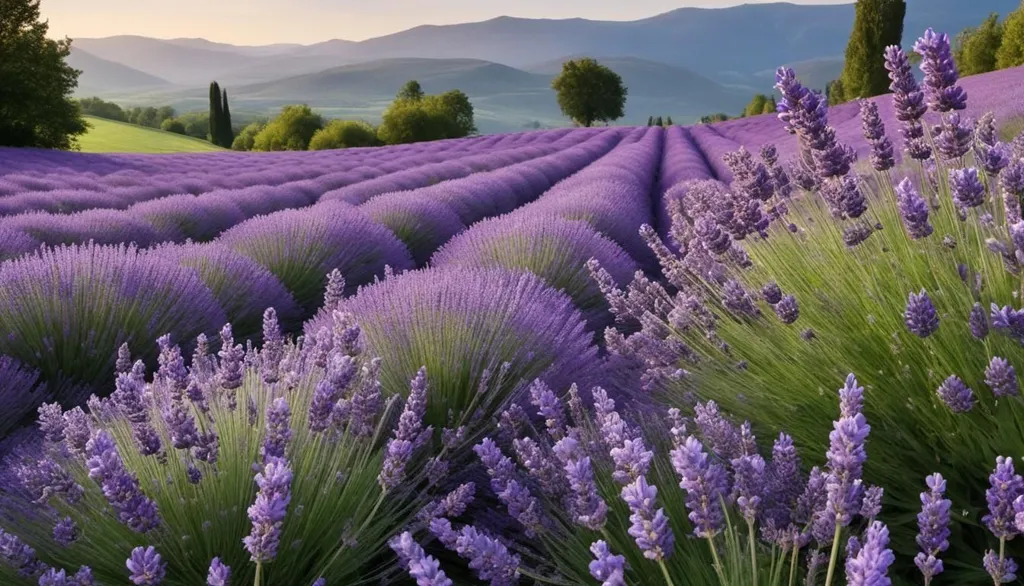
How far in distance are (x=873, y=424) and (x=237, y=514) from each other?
4.41 feet

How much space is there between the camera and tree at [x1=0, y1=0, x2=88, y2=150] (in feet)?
87.0

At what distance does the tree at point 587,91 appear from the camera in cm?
5117

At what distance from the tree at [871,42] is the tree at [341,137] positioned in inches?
1081

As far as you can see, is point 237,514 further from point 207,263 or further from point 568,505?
point 207,263

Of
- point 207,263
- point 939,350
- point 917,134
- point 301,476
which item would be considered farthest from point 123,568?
point 207,263

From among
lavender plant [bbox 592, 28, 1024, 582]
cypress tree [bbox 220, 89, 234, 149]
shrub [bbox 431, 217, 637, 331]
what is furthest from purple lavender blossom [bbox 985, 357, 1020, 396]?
cypress tree [bbox 220, 89, 234, 149]

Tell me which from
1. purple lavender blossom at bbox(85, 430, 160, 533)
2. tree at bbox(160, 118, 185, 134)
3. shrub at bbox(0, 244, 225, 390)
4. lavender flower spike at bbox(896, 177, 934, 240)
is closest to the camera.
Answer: purple lavender blossom at bbox(85, 430, 160, 533)

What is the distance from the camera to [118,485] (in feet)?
3.75

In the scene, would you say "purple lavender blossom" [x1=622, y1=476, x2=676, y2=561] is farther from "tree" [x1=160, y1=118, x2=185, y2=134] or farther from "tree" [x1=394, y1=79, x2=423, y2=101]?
"tree" [x1=160, y1=118, x2=185, y2=134]

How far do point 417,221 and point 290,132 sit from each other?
1868 inches

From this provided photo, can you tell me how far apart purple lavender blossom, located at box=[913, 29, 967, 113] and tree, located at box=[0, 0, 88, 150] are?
103 ft

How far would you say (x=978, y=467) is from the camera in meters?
1.47

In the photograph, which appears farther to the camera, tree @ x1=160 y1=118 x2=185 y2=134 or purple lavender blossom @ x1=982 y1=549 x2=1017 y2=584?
tree @ x1=160 y1=118 x2=185 y2=134

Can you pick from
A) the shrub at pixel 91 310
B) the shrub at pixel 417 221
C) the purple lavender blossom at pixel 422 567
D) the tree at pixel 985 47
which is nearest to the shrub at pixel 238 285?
the shrub at pixel 91 310
